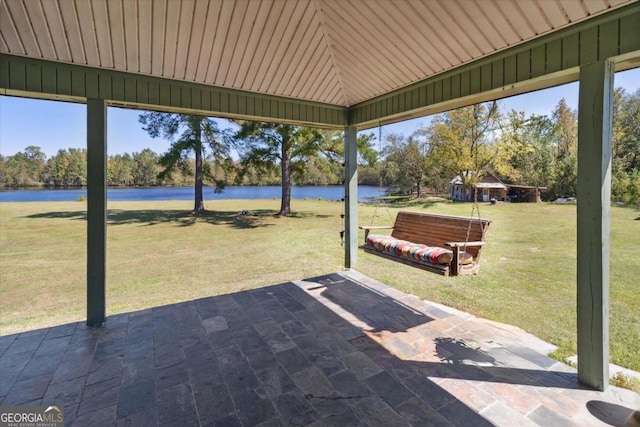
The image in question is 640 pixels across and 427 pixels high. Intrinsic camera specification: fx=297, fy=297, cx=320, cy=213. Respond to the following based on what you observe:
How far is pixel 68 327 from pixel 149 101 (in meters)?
2.44

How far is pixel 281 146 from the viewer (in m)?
12.0

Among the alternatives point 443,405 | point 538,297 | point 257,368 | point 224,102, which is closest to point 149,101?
point 224,102

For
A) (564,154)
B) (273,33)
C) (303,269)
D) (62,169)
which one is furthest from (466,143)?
(62,169)

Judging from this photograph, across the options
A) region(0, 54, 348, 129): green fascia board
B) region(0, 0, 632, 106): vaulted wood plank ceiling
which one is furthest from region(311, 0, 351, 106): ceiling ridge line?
region(0, 54, 348, 129): green fascia board

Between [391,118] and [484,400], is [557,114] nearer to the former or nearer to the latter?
[391,118]

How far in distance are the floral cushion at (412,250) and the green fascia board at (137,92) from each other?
194cm

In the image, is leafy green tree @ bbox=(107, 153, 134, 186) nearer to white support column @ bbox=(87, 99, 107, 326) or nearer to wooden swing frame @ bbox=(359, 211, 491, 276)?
white support column @ bbox=(87, 99, 107, 326)

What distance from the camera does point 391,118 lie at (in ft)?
12.8

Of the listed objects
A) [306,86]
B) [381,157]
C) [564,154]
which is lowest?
[564,154]

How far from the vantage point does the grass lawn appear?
11.1 feet

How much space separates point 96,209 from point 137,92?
126 centimetres

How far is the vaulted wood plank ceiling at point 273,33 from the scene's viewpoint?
203cm

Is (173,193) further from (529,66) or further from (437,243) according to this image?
(529,66)

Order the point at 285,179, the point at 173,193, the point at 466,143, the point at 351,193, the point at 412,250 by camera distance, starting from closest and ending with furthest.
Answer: the point at 412,250 < the point at 351,193 < the point at 466,143 < the point at 285,179 < the point at 173,193
